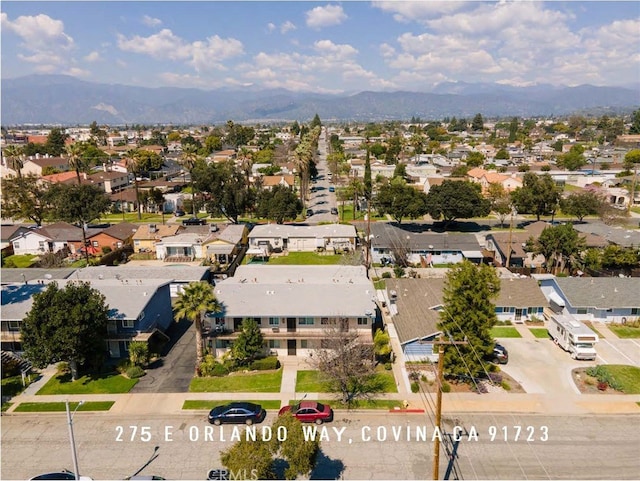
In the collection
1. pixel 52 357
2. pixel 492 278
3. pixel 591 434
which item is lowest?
pixel 591 434

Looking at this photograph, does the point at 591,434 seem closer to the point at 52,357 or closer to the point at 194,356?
the point at 194,356

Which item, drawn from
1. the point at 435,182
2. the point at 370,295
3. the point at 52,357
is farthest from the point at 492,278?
the point at 435,182

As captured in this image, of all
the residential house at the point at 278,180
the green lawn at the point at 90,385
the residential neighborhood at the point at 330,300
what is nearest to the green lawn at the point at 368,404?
the residential neighborhood at the point at 330,300

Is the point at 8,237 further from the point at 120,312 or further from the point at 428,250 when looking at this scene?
the point at 428,250

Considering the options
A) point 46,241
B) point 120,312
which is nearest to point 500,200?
point 120,312

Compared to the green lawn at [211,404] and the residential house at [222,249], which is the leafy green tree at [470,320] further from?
the residential house at [222,249]

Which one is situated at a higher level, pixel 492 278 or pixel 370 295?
pixel 492 278
